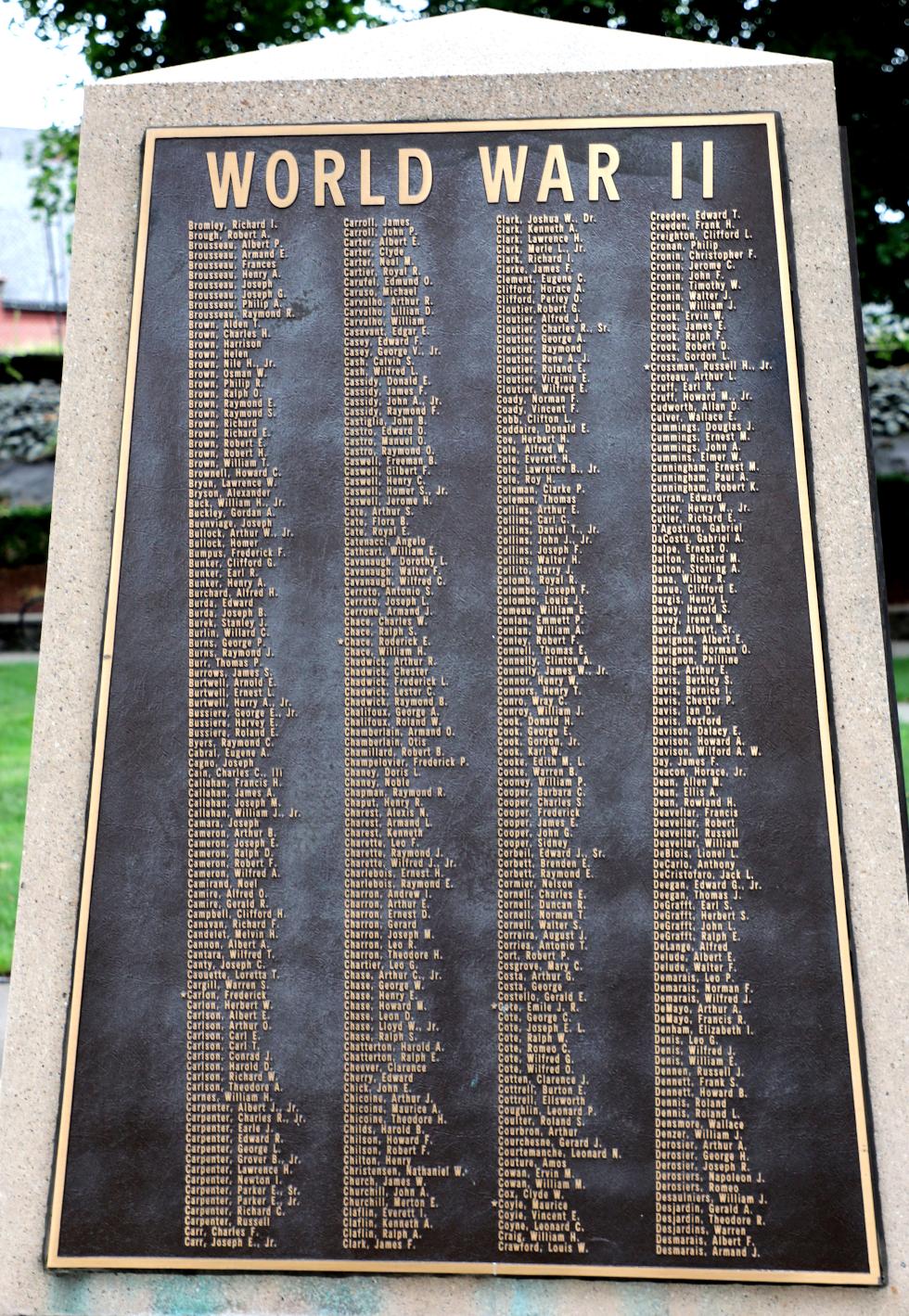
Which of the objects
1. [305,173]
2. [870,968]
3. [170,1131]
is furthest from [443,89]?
[170,1131]

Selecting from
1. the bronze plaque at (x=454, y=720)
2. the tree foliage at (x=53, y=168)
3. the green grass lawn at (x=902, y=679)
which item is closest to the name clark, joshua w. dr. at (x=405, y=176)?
the bronze plaque at (x=454, y=720)

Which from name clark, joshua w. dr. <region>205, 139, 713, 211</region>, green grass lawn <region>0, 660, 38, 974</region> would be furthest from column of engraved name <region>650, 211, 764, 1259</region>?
green grass lawn <region>0, 660, 38, 974</region>

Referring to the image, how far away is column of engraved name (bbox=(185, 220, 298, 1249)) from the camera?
361 cm

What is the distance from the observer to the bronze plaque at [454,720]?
3566mm

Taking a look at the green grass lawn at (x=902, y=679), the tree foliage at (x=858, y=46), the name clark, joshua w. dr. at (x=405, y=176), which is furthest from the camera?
the tree foliage at (x=858, y=46)

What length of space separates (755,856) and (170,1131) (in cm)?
183

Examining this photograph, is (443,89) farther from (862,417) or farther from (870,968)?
(870,968)

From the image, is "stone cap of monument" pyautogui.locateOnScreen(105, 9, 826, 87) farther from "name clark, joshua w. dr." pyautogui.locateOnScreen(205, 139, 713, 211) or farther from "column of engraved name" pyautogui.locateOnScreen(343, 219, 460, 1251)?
"column of engraved name" pyautogui.locateOnScreen(343, 219, 460, 1251)

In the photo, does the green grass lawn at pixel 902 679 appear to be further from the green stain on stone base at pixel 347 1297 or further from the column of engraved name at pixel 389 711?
the green stain on stone base at pixel 347 1297

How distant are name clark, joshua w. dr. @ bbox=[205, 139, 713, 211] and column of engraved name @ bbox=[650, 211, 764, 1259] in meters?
0.19

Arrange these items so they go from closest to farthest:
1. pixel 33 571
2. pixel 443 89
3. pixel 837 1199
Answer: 1. pixel 837 1199
2. pixel 443 89
3. pixel 33 571

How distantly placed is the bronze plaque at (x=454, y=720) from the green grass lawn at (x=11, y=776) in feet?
9.84

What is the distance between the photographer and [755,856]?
3.59 meters

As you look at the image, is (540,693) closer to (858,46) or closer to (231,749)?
(231,749)
